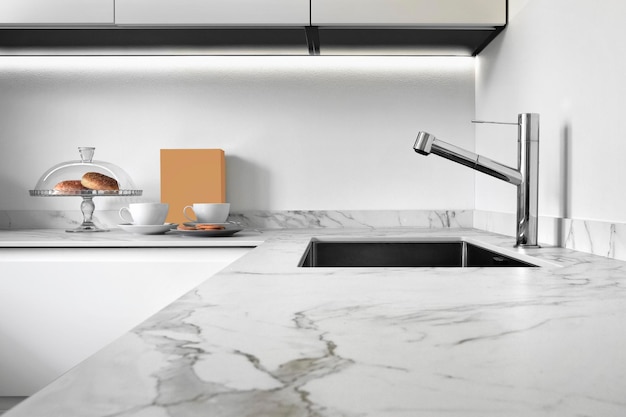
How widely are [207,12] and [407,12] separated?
619 millimetres

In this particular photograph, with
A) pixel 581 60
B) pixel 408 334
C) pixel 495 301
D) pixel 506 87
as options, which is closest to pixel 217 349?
pixel 408 334

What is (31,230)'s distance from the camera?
2062 mm

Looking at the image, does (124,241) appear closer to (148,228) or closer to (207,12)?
(148,228)

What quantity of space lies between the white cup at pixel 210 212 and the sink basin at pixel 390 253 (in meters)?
0.39

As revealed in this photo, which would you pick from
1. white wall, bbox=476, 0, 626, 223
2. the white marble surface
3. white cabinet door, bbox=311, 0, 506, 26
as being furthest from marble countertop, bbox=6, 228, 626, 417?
white cabinet door, bbox=311, 0, 506, 26

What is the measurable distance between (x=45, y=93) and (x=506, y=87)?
165cm

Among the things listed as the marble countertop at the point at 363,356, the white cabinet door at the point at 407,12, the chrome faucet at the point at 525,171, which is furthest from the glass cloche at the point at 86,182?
the marble countertop at the point at 363,356

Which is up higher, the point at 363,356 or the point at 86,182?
the point at 86,182

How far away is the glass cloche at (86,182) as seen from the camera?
1.88 meters

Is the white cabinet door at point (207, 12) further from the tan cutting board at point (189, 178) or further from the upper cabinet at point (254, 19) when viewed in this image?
the tan cutting board at point (189, 178)

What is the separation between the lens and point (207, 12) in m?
1.76

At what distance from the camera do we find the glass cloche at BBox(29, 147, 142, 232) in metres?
1.88

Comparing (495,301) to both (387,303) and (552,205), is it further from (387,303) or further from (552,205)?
(552,205)

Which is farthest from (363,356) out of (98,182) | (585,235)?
(98,182)
